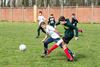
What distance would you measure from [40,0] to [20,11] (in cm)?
2958

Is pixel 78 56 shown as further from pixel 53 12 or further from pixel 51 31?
pixel 53 12

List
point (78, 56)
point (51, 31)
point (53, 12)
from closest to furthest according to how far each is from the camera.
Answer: point (51, 31) → point (78, 56) → point (53, 12)

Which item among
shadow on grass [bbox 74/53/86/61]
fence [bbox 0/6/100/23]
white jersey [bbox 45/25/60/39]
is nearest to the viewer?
white jersey [bbox 45/25/60/39]

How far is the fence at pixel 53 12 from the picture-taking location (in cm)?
6181

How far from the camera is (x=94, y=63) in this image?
549 inches

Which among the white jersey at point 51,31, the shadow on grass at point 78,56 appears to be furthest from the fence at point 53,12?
the white jersey at point 51,31

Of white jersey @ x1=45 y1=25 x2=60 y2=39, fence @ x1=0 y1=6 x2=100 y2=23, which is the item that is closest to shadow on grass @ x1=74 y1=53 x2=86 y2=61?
white jersey @ x1=45 y1=25 x2=60 y2=39

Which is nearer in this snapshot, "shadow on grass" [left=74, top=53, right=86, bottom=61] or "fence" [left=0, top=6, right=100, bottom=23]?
"shadow on grass" [left=74, top=53, right=86, bottom=61]

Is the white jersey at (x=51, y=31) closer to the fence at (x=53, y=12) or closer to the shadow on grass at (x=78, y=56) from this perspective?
the shadow on grass at (x=78, y=56)

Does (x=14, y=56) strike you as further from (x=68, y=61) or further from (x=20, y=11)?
(x=20, y=11)

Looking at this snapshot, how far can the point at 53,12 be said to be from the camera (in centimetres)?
6450

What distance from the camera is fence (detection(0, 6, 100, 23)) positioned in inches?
2434

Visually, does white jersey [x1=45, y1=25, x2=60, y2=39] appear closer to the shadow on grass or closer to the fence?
the shadow on grass

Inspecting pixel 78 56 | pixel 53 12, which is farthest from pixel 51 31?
pixel 53 12
